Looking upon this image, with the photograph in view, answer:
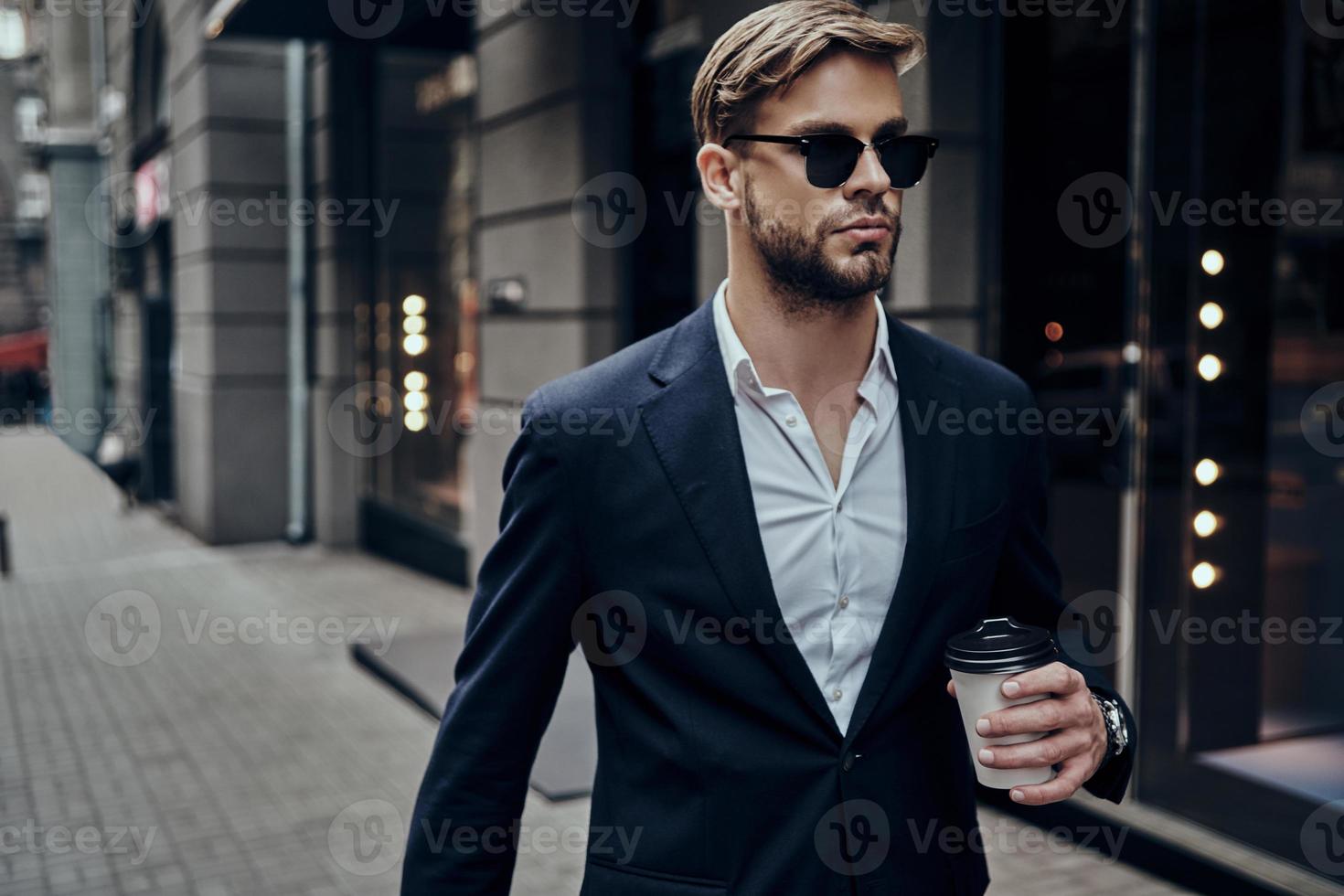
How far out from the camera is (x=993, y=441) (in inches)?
88.4

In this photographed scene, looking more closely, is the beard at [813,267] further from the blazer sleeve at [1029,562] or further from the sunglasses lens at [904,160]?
the blazer sleeve at [1029,562]

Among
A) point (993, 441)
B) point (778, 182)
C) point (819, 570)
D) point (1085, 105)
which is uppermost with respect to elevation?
point (1085, 105)

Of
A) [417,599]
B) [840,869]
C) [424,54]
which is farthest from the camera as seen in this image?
[424,54]

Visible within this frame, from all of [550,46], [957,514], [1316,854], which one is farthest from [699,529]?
[550,46]

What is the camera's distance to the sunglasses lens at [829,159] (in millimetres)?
2027

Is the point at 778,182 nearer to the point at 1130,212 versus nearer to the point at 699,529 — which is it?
the point at 699,529

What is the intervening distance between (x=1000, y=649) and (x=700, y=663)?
468 mm

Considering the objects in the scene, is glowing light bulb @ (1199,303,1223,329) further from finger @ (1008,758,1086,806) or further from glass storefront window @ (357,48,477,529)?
glass storefront window @ (357,48,477,529)

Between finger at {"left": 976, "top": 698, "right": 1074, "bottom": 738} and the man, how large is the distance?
12 cm

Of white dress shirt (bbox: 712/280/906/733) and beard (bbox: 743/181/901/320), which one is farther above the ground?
beard (bbox: 743/181/901/320)

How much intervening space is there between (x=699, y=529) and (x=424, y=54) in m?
11.0

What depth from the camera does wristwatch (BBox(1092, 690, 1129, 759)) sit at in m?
2.00

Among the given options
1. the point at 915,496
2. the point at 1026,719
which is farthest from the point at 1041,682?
the point at 915,496

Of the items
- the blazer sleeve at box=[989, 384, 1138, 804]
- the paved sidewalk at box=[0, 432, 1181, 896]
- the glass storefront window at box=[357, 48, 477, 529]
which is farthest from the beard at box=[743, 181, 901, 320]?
the glass storefront window at box=[357, 48, 477, 529]
